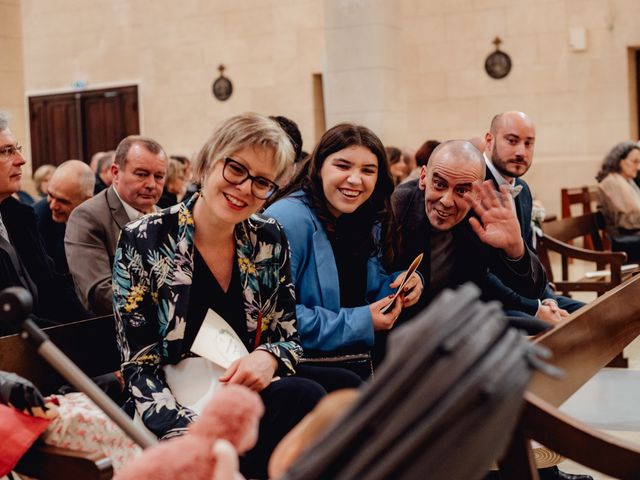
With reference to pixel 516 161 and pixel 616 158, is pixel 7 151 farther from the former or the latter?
pixel 616 158

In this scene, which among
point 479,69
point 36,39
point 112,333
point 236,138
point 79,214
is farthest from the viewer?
point 36,39

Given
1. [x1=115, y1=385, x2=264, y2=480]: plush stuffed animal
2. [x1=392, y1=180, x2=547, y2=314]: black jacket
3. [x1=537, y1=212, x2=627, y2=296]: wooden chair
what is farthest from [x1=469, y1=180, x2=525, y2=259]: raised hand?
[x1=537, y1=212, x2=627, y2=296]: wooden chair

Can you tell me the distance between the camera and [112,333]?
10.6ft

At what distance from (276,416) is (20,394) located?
2.54ft

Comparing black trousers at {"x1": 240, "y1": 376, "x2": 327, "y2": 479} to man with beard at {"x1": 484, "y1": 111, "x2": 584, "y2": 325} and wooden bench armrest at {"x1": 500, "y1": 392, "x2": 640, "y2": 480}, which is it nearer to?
wooden bench armrest at {"x1": 500, "y1": 392, "x2": 640, "y2": 480}

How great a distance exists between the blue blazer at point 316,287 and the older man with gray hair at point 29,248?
105 cm

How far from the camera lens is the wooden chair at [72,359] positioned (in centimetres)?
223

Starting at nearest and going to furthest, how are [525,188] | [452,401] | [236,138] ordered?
[452,401]
[236,138]
[525,188]

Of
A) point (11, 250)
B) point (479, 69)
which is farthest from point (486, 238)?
point (479, 69)

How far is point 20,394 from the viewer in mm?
2229

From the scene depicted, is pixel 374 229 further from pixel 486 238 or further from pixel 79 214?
pixel 79 214

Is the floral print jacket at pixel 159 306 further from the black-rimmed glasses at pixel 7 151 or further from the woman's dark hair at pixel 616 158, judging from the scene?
the woman's dark hair at pixel 616 158

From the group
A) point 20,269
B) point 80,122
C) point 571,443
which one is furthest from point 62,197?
point 80,122

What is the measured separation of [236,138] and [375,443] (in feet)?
5.83
